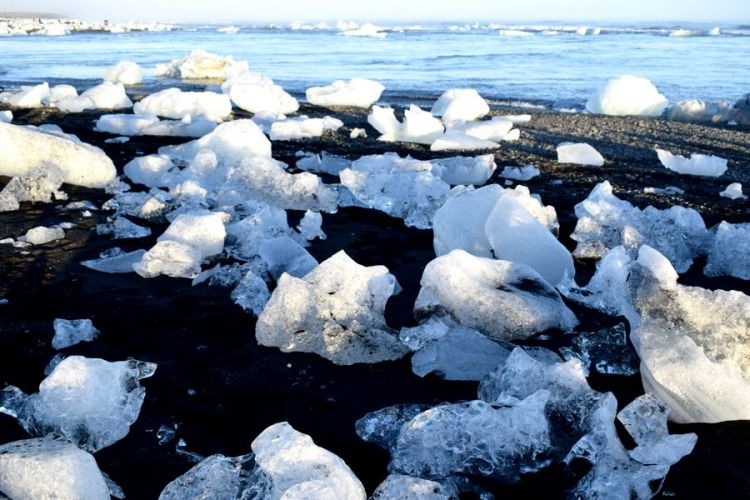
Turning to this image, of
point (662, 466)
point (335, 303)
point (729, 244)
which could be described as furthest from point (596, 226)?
point (662, 466)

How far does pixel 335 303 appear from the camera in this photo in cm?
242

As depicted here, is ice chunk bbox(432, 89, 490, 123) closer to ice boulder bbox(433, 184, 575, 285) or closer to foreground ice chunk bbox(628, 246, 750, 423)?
ice boulder bbox(433, 184, 575, 285)

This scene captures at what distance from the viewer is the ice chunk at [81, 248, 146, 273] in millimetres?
3020

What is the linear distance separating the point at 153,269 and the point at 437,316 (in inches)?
49.7

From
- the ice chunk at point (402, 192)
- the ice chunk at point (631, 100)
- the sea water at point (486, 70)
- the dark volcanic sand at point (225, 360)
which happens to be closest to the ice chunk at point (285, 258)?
the dark volcanic sand at point (225, 360)

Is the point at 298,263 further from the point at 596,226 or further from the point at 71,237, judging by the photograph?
the point at 596,226

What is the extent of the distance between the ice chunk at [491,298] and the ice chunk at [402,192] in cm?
121

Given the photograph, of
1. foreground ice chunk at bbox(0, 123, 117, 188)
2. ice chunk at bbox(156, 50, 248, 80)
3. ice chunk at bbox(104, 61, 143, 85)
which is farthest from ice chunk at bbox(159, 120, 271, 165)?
ice chunk at bbox(156, 50, 248, 80)

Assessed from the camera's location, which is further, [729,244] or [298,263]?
[729,244]

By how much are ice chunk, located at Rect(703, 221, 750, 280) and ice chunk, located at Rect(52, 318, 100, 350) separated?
2576 millimetres

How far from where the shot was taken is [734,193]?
434 centimetres

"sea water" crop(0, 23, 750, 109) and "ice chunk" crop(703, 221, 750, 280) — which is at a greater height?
"ice chunk" crop(703, 221, 750, 280)

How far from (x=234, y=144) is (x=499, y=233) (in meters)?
2.66

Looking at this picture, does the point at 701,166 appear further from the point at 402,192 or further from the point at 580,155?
the point at 402,192
